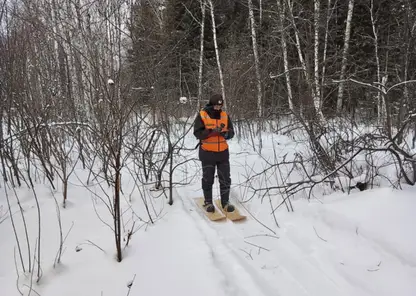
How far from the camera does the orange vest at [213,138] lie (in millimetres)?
3945

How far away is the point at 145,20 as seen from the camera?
16.1 feet

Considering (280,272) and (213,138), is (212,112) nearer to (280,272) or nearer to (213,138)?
(213,138)

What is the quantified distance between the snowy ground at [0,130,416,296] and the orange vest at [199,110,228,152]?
920 mm

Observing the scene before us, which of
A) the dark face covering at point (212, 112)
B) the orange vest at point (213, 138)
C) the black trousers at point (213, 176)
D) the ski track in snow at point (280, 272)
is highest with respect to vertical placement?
the dark face covering at point (212, 112)

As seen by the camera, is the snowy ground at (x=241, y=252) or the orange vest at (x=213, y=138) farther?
the orange vest at (x=213, y=138)

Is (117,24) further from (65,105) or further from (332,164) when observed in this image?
(332,164)

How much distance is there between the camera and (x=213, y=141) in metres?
4.01

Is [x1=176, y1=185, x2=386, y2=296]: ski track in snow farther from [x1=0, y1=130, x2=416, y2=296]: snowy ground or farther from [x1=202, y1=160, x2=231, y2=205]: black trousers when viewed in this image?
[x1=202, y1=160, x2=231, y2=205]: black trousers

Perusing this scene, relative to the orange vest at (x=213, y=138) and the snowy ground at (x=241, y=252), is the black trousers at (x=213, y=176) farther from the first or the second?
the snowy ground at (x=241, y=252)

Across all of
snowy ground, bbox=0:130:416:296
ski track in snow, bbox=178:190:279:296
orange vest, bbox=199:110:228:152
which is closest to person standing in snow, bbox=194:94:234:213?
orange vest, bbox=199:110:228:152

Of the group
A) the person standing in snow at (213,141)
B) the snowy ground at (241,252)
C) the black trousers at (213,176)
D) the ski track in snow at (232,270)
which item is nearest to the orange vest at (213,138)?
the person standing in snow at (213,141)

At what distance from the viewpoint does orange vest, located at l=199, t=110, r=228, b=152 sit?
155 inches

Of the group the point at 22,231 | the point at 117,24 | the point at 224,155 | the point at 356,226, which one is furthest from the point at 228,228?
the point at 117,24

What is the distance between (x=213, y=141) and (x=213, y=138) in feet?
0.13
